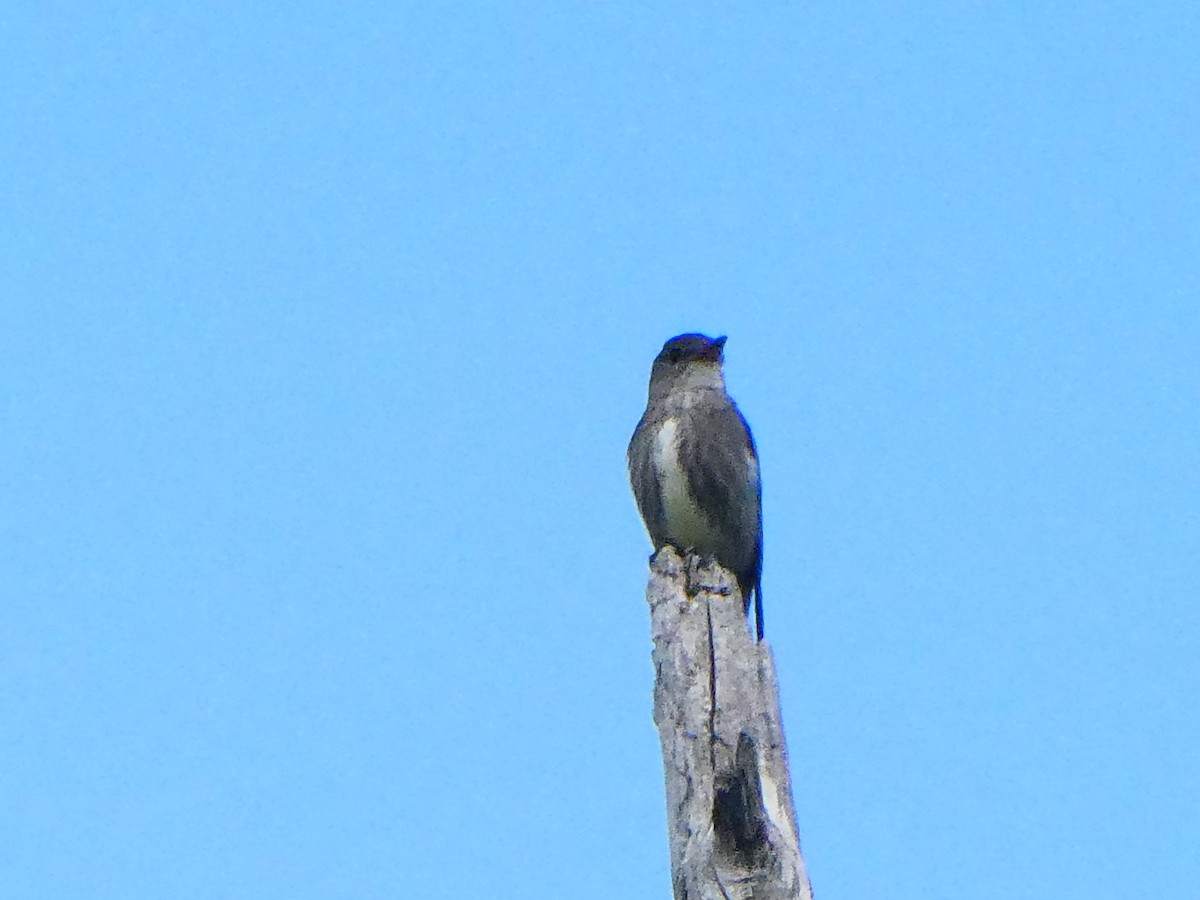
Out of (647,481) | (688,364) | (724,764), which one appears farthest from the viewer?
(688,364)

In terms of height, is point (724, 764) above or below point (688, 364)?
below

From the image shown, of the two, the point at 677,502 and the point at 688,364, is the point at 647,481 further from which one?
the point at 688,364

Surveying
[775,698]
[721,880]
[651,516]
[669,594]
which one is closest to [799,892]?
[721,880]

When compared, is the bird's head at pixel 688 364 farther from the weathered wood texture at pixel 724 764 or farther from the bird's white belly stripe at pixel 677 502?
the weathered wood texture at pixel 724 764

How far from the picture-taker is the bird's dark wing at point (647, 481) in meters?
9.87

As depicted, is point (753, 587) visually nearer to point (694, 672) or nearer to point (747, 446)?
point (747, 446)

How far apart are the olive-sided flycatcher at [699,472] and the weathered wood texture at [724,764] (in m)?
3.40

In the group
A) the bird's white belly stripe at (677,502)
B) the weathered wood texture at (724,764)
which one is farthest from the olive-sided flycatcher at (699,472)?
the weathered wood texture at (724,764)

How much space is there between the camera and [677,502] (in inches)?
386

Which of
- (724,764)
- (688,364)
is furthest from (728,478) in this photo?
(724,764)

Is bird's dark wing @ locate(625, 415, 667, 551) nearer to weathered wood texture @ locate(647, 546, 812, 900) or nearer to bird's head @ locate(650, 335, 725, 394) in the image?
bird's head @ locate(650, 335, 725, 394)

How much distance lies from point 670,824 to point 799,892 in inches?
18.8

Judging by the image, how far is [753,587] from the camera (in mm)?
10492

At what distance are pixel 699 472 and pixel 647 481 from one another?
0.30 meters
